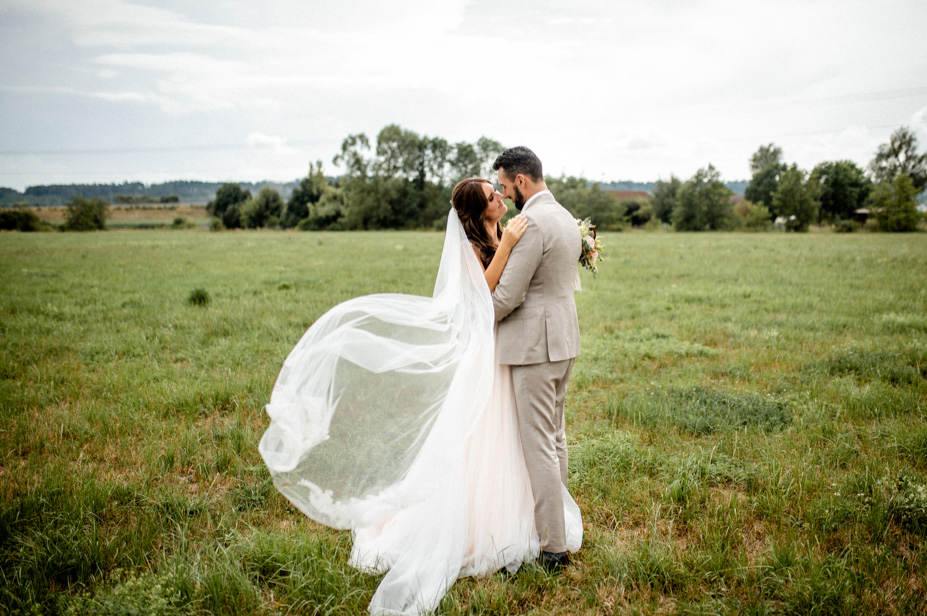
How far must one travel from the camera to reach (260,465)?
5.07 meters

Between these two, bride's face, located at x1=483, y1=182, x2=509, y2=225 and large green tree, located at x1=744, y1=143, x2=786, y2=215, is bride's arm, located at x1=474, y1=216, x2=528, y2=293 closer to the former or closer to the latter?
bride's face, located at x1=483, y1=182, x2=509, y2=225

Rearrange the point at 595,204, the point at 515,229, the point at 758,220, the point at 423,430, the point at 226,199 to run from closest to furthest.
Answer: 1. the point at 515,229
2. the point at 423,430
3. the point at 758,220
4. the point at 595,204
5. the point at 226,199

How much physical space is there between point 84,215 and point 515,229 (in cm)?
8041

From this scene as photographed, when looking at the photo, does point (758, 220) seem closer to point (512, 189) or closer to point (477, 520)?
point (512, 189)

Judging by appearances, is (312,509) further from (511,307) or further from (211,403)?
(211,403)

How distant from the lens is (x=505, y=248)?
3.47m

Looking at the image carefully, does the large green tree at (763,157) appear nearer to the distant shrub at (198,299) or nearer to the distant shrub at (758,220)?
the distant shrub at (758,220)

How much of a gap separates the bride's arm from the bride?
0.01m

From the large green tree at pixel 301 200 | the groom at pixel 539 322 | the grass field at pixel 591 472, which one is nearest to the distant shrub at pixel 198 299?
the grass field at pixel 591 472

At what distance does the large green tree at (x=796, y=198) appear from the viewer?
66688 mm

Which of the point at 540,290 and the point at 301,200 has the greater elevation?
the point at 301,200

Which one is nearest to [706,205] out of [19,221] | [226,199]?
[19,221]

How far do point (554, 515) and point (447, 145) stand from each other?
7808cm

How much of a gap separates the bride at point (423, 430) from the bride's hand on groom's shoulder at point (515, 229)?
3 cm
